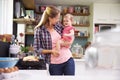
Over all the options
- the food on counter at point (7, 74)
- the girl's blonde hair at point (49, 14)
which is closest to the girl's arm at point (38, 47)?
the girl's blonde hair at point (49, 14)

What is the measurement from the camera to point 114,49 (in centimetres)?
66

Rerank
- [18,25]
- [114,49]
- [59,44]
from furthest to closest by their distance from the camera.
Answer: [18,25] < [59,44] < [114,49]

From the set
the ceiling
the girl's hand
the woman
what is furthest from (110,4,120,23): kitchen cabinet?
the girl's hand

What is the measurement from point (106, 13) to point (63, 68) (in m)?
3.15

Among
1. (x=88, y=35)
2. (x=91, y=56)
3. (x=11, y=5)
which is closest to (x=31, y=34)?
(x=88, y=35)

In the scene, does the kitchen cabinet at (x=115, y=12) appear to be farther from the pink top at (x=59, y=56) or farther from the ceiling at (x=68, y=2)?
the pink top at (x=59, y=56)

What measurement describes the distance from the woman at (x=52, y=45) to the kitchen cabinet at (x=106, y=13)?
288 cm

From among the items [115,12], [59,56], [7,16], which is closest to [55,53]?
[59,56]

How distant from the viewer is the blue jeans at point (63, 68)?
2.53 meters

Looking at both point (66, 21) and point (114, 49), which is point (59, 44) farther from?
point (114, 49)

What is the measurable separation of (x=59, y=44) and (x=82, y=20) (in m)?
3.35

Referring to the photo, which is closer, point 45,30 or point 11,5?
point 45,30

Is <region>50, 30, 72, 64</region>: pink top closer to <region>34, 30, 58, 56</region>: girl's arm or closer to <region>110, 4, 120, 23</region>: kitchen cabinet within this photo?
<region>34, 30, 58, 56</region>: girl's arm

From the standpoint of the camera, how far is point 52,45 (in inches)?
101
